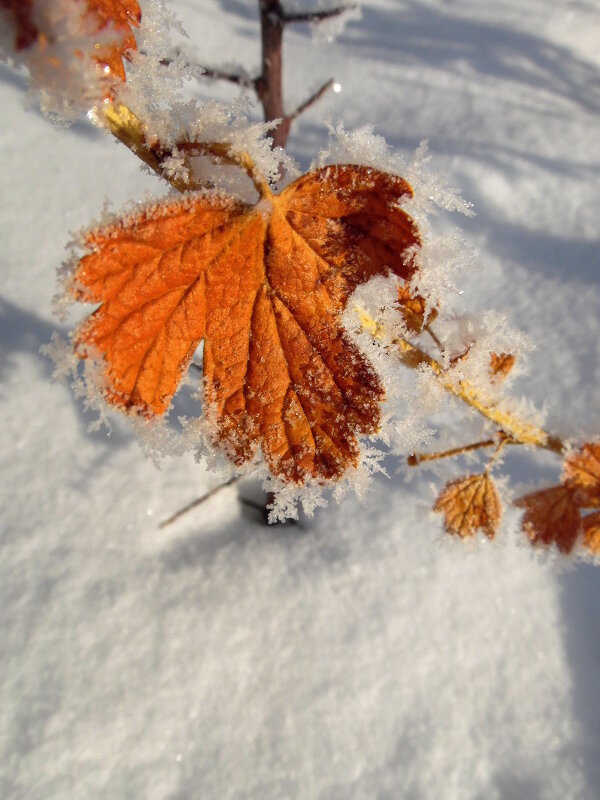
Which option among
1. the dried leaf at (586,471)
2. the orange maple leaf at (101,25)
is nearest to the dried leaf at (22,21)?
the orange maple leaf at (101,25)

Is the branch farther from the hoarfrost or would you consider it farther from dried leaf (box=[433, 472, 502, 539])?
dried leaf (box=[433, 472, 502, 539])

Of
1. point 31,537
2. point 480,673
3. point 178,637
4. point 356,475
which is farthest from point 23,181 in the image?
point 480,673

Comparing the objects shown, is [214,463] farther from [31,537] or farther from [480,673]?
[480,673]

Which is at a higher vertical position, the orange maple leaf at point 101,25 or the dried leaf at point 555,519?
the orange maple leaf at point 101,25

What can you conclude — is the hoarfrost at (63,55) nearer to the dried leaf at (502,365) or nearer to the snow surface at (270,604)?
the dried leaf at (502,365)

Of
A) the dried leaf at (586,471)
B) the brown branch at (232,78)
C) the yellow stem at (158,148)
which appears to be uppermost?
the brown branch at (232,78)

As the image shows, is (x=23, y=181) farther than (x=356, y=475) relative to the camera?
Yes

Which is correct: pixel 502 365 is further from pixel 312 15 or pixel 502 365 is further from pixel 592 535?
pixel 312 15
